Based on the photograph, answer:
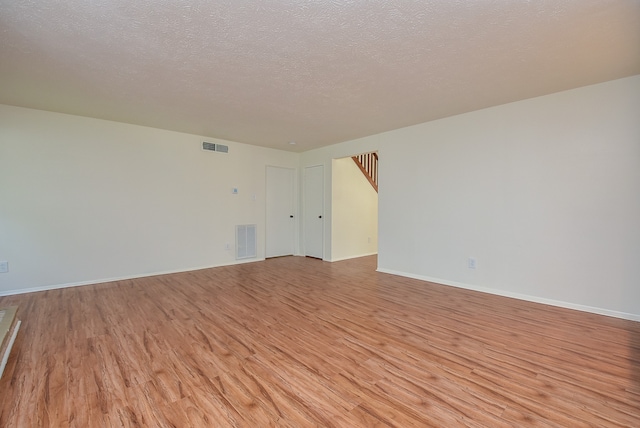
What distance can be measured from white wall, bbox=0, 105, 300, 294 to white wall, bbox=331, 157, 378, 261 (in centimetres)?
197

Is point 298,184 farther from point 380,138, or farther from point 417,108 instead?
point 417,108

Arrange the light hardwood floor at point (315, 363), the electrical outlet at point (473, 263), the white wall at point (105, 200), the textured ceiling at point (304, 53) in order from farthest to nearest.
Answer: the electrical outlet at point (473, 263)
the white wall at point (105, 200)
the textured ceiling at point (304, 53)
the light hardwood floor at point (315, 363)

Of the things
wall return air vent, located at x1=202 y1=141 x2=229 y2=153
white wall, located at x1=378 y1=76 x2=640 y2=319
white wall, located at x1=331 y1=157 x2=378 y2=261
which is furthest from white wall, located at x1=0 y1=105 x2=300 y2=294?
white wall, located at x1=378 y1=76 x2=640 y2=319

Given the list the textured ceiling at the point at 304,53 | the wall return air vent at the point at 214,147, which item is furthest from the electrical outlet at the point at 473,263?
the wall return air vent at the point at 214,147

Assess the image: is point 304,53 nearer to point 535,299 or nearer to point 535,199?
point 535,199

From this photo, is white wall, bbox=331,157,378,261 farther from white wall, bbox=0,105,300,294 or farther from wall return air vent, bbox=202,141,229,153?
wall return air vent, bbox=202,141,229,153

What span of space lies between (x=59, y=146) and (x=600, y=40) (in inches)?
232

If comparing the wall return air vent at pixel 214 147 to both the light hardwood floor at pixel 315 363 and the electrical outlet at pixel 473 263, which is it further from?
the electrical outlet at pixel 473 263

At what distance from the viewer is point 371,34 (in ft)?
6.59

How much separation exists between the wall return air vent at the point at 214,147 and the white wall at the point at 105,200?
8 cm

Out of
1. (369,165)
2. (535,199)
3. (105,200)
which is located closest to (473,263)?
(535,199)

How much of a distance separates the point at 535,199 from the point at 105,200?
5735 millimetres

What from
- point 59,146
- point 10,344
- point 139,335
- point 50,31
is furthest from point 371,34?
point 59,146

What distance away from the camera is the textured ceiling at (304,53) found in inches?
70.0
